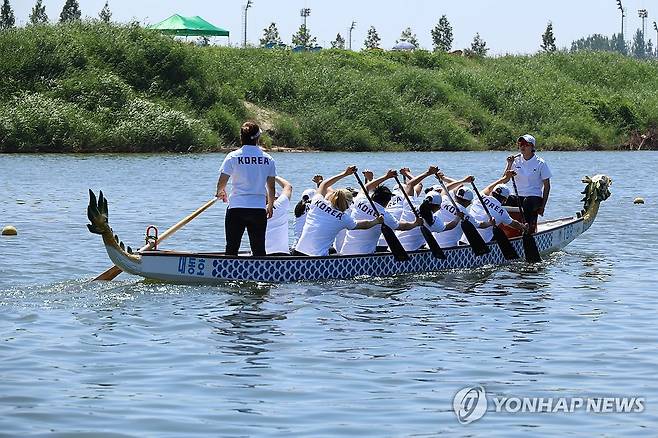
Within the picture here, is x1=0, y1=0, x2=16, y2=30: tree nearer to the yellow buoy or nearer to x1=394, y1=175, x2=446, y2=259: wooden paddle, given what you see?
the yellow buoy

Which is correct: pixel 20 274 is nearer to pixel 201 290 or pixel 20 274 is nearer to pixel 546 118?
pixel 201 290

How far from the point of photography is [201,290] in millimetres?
14953

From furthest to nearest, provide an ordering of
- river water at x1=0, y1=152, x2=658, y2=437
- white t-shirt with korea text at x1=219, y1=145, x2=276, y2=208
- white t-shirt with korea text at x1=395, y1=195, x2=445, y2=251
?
white t-shirt with korea text at x1=395, y1=195, x2=445, y2=251
white t-shirt with korea text at x1=219, y1=145, x2=276, y2=208
river water at x1=0, y1=152, x2=658, y2=437

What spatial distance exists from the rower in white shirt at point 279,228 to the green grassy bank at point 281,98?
112 ft

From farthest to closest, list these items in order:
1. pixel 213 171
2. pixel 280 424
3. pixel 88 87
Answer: pixel 88 87 < pixel 213 171 < pixel 280 424

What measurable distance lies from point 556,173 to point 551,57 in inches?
1388

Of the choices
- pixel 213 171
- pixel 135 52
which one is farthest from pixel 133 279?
pixel 135 52

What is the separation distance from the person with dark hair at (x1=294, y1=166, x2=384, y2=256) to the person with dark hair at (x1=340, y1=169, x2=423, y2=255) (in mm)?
526

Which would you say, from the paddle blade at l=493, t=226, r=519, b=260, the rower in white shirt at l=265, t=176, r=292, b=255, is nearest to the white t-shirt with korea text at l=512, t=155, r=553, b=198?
the paddle blade at l=493, t=226, r=519, b=260

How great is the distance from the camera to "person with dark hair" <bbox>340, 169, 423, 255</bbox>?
654 inches

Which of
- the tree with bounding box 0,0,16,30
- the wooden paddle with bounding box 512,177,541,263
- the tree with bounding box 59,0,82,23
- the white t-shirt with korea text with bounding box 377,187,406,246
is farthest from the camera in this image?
the tree with bounding box 59,0,82,23

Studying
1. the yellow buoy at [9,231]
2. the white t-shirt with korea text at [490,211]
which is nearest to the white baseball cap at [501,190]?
the white t-shirt with korea text at [490,211]

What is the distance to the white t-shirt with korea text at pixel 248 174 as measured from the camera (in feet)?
48.6

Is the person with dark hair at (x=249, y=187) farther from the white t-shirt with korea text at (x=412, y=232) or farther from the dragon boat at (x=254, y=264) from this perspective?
the white t-shirt with korea text at (x=412, y=232)
